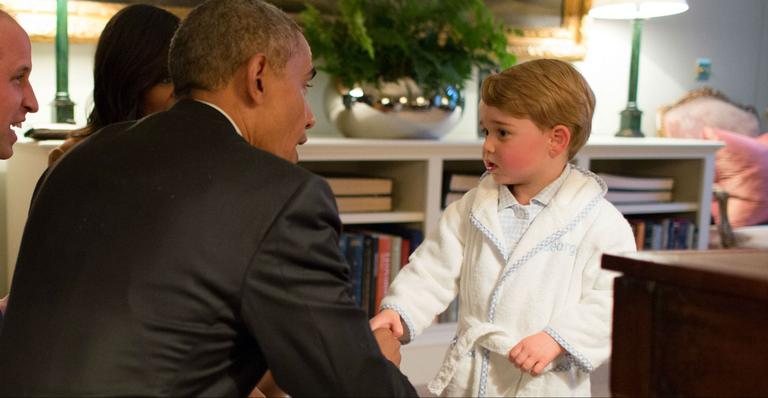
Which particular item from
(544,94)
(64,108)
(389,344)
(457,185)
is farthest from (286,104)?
(457,185)

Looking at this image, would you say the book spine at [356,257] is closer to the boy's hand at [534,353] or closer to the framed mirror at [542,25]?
the framed mirror at [542,25]

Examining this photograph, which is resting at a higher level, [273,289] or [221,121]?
[221,121]

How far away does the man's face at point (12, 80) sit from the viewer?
5.26ft

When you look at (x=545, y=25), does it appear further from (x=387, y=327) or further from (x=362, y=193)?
(x=387, y=327)

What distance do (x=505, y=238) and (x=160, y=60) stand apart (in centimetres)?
87

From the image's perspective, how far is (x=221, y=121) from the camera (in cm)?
124

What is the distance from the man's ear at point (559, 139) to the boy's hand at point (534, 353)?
0.40m

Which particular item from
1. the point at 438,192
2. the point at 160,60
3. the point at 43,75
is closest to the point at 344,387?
the point at 160,60

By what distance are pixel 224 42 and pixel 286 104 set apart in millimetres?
131

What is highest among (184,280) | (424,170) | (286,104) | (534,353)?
(286,104)

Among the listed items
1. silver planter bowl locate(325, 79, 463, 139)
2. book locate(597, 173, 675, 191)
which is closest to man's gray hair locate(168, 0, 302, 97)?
silver planter bowl locate(325, 79, 463, 139)

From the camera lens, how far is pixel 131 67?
6.58 ft

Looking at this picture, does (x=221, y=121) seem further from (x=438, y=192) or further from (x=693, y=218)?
(x=693, y=218)

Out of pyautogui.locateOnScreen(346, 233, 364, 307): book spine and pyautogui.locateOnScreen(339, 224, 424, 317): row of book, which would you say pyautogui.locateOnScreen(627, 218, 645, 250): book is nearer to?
pyautogui.locateOnScreen(339, 224, 424, 317): row of book
